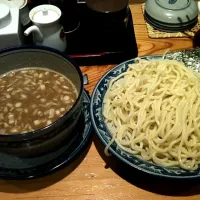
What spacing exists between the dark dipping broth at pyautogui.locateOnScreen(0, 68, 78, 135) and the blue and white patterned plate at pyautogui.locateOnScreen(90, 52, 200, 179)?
0.37ft

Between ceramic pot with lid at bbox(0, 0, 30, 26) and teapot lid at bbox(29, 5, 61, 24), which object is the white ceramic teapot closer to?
teapot lid at bbox(29, 5, 61, 24)

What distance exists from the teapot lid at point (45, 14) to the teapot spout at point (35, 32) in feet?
0.14

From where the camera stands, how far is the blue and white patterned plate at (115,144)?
1.11m

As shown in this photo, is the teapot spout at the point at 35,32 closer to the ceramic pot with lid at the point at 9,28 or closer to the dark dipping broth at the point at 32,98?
the ceramic pot with lid at the point at 9,28

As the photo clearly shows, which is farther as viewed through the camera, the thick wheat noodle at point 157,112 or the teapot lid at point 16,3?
the teapot lid at point 16,3

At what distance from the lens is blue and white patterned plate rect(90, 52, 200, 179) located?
43.9 inches

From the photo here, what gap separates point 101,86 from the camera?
1427mm

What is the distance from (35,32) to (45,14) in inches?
4.3

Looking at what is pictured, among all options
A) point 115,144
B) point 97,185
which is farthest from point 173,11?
point 97,185

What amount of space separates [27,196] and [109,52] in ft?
2.65

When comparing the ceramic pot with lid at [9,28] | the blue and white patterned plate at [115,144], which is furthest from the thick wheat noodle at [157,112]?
the ceramic pot with lid at [9,28]

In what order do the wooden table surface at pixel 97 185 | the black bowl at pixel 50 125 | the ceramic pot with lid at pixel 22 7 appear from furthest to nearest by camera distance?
the ceramic pot with lid at pixel 22 7
the wooden table surface at pixel 97 185
the black bowl at pixel 50 125

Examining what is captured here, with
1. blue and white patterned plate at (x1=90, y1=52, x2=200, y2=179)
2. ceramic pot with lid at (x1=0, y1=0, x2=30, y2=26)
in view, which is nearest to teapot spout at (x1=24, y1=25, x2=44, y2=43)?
ceramic pot with lid at (x1=0, y1=0, x2=30, y2=26)

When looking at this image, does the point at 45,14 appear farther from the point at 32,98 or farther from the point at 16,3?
the point at 32,98
